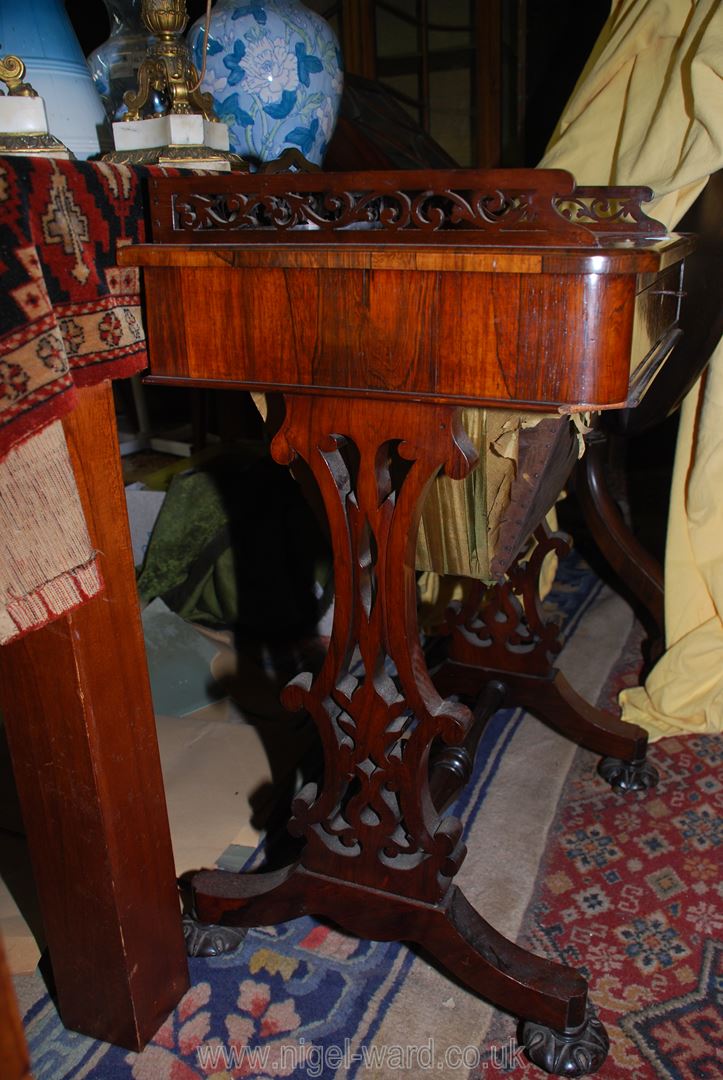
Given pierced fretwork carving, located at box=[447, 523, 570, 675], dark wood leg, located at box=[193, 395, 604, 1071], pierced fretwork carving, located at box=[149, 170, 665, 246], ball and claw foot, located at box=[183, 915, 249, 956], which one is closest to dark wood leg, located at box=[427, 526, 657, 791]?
pierced fretwork carving, located at box=[447, 523, 570, 675]

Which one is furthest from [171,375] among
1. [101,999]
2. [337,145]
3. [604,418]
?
[337,145]

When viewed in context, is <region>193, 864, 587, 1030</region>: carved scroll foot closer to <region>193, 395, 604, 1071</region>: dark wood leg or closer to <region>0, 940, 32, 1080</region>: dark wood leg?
<region>193, 395, 604, 1071</region>: dark wood leg

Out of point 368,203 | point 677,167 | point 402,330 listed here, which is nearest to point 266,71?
point 368,203

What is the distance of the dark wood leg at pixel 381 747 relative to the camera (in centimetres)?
90

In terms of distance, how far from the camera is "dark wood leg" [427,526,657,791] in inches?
59.7

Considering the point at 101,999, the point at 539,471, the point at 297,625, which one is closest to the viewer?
the point at 101,999

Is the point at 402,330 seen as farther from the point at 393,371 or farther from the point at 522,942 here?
the point at 522,942

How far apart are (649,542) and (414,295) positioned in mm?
1944

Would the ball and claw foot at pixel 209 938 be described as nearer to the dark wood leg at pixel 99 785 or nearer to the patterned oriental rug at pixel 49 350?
the dark wood leg at pixel 99 785

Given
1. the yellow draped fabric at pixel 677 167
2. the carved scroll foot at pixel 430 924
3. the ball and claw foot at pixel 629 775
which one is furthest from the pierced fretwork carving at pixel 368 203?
the ball and claw foot at pixel 629 775

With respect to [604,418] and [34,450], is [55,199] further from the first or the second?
[604,418]

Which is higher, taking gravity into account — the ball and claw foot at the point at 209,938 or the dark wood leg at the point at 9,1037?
the dark wood leg at the point at 9,1037

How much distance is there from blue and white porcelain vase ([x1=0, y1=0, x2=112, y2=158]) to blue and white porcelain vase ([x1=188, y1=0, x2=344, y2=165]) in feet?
0.54

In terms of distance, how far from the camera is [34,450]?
0.72 meters
